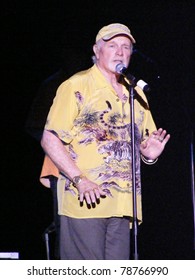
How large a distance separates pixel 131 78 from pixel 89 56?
1.89ft

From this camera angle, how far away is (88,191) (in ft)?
6.44

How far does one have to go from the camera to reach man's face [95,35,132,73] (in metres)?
2.17

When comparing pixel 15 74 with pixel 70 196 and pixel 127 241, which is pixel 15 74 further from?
pixel 127 241

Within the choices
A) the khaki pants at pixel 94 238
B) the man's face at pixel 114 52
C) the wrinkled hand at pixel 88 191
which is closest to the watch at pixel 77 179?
the wrinkled hand at pixel 88 191

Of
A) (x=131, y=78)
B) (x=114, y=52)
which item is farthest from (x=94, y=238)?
(x=114, y=52)

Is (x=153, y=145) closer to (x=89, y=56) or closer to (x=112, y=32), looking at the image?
(x=112, y=32)

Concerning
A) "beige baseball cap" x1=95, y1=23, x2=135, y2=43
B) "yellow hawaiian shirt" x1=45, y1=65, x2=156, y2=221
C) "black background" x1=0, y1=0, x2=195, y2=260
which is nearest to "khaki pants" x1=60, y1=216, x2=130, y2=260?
"yellow hawaiian shirt" x1=45, y1=65, x2=156, y2=221

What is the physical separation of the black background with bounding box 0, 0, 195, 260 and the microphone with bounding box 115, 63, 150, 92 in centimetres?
41

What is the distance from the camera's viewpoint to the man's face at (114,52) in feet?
7.11

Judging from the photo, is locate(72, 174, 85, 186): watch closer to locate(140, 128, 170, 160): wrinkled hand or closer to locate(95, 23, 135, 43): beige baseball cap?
locate(140, 128, 170, 160): wrinkled hand

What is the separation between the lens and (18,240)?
2.56 m

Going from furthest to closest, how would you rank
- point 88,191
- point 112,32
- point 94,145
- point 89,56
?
point 89,56 < point 112,32 < point 94,145 < point 88,191

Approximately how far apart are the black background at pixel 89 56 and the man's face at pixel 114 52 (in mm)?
300
